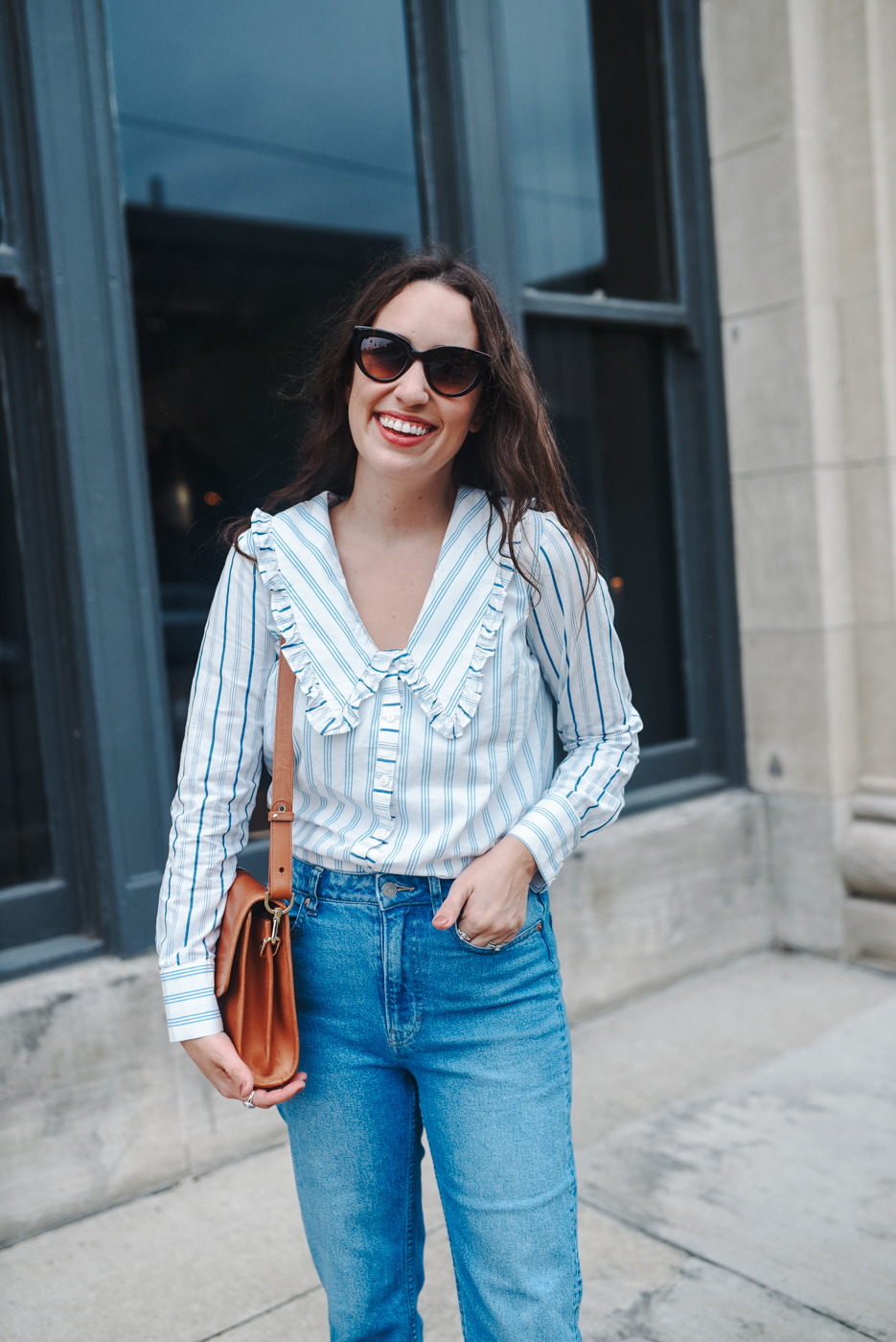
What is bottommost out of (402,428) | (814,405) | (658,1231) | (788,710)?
(658,1231)

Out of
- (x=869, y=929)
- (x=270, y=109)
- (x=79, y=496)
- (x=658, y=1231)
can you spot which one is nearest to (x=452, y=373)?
(x=79, y=496)

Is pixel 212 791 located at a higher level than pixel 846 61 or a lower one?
lower

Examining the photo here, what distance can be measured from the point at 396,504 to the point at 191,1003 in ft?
2.60

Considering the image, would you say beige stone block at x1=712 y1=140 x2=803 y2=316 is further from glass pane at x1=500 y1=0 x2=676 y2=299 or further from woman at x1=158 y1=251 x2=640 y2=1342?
woman at x1=158 y1=251 x2=640 y2=1342

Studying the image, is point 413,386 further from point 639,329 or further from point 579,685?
point 639,329

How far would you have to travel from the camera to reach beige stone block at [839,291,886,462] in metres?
4.32

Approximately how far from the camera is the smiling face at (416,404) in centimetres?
160

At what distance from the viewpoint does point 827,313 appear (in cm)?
440

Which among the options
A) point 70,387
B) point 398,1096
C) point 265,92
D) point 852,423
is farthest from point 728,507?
point 398,1096

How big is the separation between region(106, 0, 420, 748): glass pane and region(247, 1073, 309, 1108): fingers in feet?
6.55

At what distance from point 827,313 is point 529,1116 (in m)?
3.81

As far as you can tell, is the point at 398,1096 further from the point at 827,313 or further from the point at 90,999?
the point at 827,313

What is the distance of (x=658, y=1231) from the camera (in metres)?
2.73

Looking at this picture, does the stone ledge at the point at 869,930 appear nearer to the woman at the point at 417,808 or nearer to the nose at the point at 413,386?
the woman at the point at 417,808
